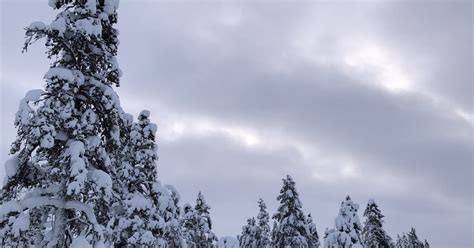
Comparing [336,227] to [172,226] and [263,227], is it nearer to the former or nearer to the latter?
[172,226]

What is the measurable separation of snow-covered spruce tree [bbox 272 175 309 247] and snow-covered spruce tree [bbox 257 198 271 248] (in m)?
13.7

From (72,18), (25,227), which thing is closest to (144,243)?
(25,227)

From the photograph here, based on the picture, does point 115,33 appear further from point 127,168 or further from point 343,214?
point 343,214

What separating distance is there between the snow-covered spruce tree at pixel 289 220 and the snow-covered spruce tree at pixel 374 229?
19.7ft

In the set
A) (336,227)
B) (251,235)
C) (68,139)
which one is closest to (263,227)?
(251,235)

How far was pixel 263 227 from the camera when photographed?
5600 centimetres

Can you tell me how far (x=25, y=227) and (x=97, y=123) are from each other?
4.13 m

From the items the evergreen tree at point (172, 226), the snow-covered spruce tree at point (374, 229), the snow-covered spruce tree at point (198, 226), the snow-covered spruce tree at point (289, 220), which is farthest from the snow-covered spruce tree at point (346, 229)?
the snow-covered spruce tree at point (198, 226)

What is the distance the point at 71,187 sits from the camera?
12.8 meters

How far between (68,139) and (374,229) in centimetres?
2813

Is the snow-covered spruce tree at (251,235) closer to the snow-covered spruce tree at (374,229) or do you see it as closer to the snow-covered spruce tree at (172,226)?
the snow-covered spruce tree at (374,229)

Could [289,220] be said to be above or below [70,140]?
above

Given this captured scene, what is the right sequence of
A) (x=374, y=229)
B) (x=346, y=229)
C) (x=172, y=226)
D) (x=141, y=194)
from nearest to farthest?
(x=141, y=194)
(x=172, y=226)
(x=346, y=229)
(x=374, y=229)

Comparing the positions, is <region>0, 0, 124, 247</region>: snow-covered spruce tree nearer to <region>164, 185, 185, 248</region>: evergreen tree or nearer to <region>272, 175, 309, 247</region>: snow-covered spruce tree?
<region>164, 185, 185, 248</region>: evergreen tree
